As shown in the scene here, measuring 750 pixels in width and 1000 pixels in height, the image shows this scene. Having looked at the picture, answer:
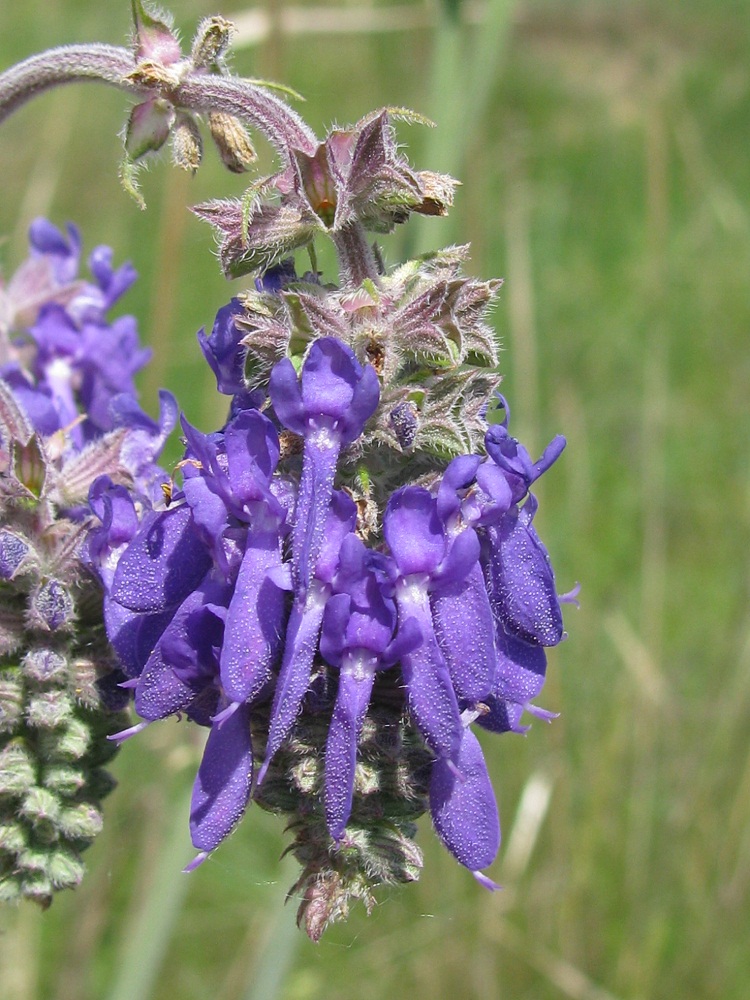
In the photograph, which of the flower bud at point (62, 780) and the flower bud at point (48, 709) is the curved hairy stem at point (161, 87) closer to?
the flower bud at point (48, 709)

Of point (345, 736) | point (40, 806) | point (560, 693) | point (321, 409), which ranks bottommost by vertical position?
point (560, 693)

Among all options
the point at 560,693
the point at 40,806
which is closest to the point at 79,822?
the point at 40,806

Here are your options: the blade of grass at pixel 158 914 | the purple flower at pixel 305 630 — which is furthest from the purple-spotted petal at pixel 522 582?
the blade of grass at pixel 158 914

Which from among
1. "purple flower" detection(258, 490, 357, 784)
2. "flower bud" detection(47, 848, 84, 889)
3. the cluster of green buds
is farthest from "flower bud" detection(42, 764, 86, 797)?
"purple flower" detection(258, 490, 357, 784)

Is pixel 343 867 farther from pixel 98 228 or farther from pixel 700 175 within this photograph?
pixel 98 228

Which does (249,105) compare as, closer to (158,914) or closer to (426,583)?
(426,583)

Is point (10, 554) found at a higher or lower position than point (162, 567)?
lower

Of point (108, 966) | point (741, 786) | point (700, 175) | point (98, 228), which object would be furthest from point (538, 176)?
point (108, 966)
